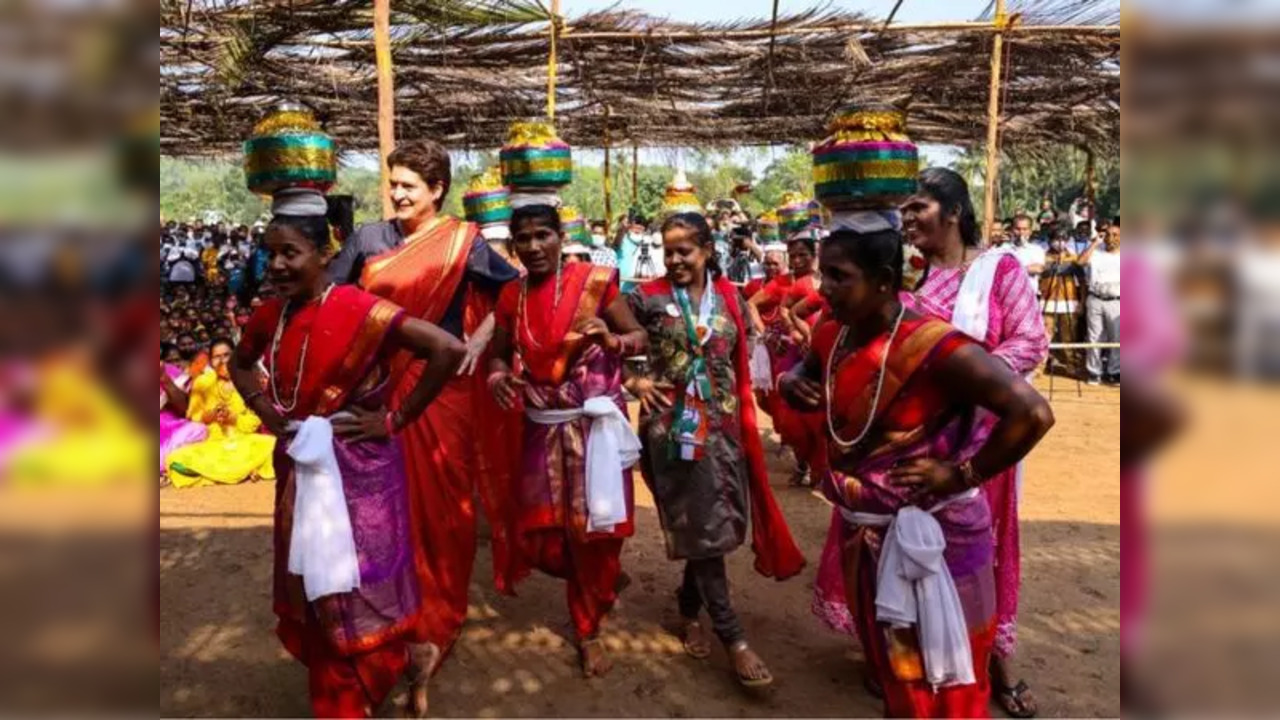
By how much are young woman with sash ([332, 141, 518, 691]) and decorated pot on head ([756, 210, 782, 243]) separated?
14.3 ft

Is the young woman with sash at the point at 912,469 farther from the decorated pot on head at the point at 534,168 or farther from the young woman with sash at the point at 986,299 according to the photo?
the decorated pot on head at the point at 534,168

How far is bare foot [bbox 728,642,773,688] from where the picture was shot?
11.0 ft

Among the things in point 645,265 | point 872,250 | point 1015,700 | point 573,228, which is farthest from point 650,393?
point 645,265

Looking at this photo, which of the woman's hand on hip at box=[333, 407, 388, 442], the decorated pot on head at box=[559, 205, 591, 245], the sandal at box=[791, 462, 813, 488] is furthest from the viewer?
the decorated pot on head at box=[559, 205, 591, 245]

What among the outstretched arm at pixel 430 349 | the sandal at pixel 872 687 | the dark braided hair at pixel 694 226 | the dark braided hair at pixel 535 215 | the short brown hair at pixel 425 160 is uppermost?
the short brown hair at pixel 425 160

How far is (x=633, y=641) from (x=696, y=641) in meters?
0.32

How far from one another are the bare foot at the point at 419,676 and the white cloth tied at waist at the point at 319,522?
Answer: 0.85m

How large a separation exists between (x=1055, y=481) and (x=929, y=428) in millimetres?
5077

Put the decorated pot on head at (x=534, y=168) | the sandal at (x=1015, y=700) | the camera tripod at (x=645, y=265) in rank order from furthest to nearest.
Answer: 1. the camera tripod at (x=645, y=265)
2. the decorated pot on head at (x=534, y=168)
3. the sandal at (x=1015, y=700)

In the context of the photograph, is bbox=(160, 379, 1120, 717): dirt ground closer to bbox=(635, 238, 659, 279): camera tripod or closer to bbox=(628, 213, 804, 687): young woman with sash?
bbox=(628, 213, 804, 687): young woman with sash

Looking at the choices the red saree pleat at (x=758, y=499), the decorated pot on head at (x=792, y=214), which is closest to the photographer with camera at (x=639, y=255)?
the decorated pot on head at (x=792, y=214)

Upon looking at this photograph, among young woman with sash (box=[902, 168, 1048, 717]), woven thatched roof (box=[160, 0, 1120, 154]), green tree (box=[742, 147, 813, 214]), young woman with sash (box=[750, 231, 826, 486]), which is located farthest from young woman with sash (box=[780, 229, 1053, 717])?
green tree (box=[742, 147, 813, 214])

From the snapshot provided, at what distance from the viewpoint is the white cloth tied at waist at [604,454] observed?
345 centimetres

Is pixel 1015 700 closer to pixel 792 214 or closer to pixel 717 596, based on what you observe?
pixel 717 596
